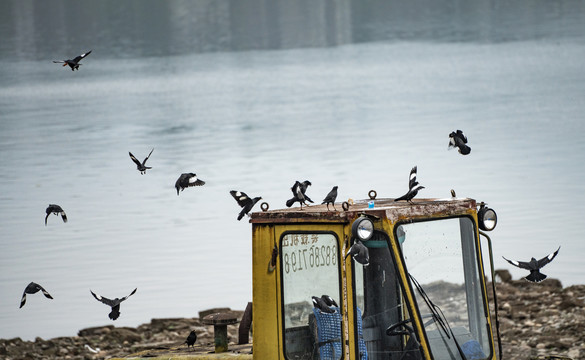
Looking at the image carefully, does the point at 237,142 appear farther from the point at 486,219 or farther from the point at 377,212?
the point at 377,212

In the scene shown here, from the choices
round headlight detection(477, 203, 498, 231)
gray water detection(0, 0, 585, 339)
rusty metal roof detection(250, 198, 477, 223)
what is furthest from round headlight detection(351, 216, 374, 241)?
gray water detection(0, 0, 585, 339)

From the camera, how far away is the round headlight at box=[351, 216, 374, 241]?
638 cm

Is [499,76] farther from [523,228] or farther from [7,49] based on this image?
[7,49]

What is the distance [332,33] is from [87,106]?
3249cm

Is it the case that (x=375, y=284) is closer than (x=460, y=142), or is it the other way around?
(x=375, y=284)

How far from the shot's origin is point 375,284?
688 centimetres

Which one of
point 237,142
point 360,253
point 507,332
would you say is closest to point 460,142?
point 360,253

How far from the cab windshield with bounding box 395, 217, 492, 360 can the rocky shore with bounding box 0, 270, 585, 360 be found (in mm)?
5040

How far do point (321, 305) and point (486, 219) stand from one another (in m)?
1.16

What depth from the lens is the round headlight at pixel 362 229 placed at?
638 cm

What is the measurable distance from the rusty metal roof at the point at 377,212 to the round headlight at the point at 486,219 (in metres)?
0.07

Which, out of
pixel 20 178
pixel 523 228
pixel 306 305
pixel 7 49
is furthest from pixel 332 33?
pixel 306 305

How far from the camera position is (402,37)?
64062 mm

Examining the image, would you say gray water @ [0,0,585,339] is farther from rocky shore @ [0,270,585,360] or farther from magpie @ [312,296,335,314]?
magpie @ [312,296,335,314]
